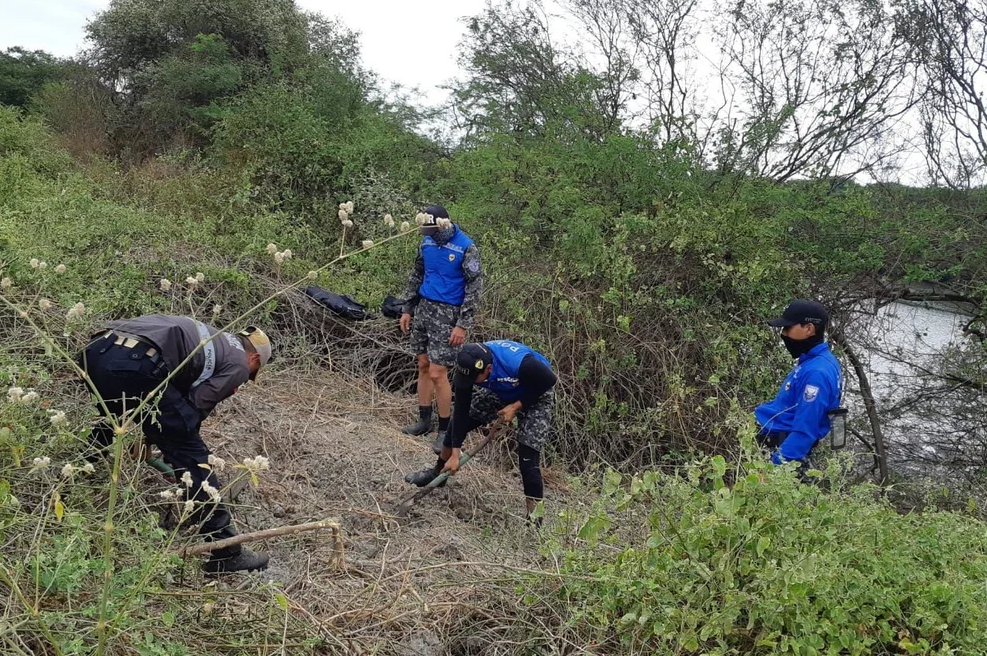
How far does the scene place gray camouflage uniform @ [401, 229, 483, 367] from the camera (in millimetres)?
5219

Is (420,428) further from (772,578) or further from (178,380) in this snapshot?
(772,578)

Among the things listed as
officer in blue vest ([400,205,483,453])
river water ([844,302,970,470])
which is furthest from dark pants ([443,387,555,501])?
river water ([844,302,970,470])

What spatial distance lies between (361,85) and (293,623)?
9.69 m

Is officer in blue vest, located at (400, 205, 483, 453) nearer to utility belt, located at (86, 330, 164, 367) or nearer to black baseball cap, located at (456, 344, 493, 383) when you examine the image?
black baseball cap, located at (456, 344, 493, 383)

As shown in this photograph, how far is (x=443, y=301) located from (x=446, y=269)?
240mm

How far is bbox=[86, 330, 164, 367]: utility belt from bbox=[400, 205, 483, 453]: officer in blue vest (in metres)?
2.46

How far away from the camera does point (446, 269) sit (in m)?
5.28

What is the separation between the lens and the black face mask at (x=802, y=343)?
389 centimetres

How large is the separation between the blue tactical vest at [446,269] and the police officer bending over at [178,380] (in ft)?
7.65

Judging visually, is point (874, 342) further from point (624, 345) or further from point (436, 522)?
point (436, 522)

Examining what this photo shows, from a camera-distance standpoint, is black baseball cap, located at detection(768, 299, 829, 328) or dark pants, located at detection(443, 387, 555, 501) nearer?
black baseball cap, located at detection(768, 299, 829, 328)

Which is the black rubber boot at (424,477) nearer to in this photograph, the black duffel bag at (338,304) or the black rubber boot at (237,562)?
the black rubber boot at (237,562)

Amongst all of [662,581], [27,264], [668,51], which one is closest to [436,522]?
[662,581]

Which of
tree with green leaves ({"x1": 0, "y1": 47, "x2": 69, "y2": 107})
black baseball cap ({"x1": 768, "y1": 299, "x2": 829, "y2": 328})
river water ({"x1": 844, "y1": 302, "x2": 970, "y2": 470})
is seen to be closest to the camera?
black baseball cap ({"x1": 768, "y1": 299, "x2": 829, "y2": 328})
